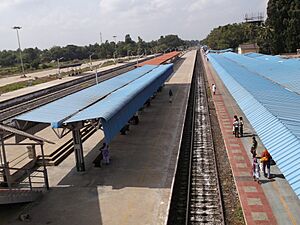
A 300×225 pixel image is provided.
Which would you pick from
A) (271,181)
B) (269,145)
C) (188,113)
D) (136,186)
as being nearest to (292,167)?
(269,145)

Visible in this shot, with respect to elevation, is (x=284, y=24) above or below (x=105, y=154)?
above

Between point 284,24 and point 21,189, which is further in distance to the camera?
point 284,24

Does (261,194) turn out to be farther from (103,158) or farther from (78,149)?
(78,149)

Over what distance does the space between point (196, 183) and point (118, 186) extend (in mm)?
3132

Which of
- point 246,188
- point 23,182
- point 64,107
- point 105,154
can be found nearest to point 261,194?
point 246,188

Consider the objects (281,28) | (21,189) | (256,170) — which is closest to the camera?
(21,189)

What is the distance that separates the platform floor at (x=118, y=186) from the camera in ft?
38.2

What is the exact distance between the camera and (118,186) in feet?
45.8

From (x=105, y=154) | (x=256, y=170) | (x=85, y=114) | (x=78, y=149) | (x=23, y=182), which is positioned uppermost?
(x=85, y=114)

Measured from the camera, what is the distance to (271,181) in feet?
44.0

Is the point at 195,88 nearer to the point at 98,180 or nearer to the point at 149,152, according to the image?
the point at 149,152

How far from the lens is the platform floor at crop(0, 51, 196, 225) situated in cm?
1164

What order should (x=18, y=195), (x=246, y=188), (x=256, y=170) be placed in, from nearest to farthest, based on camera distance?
(x=18, y=195) < (x=246, y=188) < (x=256, y=170)

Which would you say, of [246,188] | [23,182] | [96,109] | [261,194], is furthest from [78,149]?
[261,194]
